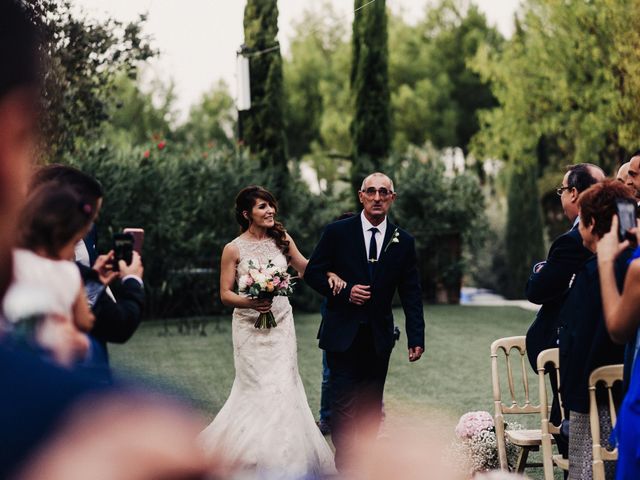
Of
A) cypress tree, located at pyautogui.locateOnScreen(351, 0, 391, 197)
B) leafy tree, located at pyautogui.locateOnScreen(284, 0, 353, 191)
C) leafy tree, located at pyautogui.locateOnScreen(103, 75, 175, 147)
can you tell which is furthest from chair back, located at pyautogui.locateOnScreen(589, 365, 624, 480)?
leafy tree, located at pyautogui.locateOnScreen(284, 0, 353, 191)

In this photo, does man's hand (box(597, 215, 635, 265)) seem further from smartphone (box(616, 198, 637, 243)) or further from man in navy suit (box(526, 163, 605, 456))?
man in navy suit (box(526, 163, 605, 456))

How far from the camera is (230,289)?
7.84 meters

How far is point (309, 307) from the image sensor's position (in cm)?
2334

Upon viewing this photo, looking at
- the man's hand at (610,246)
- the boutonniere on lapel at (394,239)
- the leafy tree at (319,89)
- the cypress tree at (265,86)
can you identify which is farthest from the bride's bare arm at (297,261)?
the leafy tree at (319,89)

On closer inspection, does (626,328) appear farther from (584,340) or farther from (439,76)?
(439,76)

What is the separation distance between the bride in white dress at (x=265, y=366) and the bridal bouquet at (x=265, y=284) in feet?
0.22

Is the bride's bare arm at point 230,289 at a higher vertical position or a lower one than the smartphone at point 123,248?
lower

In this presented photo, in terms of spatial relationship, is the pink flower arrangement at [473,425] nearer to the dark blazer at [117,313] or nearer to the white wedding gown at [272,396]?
the white wedding gown at [272,396]

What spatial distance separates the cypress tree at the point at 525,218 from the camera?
28859 mm

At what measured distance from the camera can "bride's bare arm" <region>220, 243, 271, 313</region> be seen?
297 inches

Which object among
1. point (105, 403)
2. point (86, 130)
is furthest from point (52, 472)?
point (86, 130)

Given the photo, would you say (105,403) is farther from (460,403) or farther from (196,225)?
(196,225)

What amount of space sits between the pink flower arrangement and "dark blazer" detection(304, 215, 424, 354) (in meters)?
0.64

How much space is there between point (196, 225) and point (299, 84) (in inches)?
1578
